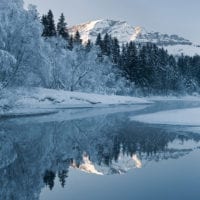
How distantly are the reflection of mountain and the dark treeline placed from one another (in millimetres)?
45120

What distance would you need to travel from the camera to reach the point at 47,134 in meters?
21.5

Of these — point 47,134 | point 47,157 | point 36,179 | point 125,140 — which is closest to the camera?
point 36,179

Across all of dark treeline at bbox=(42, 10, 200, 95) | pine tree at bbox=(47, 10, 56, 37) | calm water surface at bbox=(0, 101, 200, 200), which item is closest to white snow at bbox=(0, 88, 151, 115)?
calm water surface at bbox=(0, 101, 200, 200)

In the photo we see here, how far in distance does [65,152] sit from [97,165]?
255cm

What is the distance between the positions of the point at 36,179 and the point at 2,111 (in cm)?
2203

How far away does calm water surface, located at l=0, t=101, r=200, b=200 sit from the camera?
1044 cm

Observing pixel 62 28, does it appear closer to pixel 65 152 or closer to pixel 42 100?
pixel 42 100

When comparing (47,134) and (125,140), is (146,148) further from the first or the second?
(47,134)

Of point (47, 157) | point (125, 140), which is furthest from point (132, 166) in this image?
point (125, 140)

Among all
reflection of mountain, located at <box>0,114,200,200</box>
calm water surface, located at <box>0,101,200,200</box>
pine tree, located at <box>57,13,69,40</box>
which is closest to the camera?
calm water surface, located at <box>0,101,200,200</box>

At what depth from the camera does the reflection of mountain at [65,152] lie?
11477mm

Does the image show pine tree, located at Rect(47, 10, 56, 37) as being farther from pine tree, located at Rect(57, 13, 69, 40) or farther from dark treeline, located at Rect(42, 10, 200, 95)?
pine tree, located at Rect(57, 13, 69, 40)

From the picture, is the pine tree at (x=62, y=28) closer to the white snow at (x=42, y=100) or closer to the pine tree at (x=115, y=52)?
the pine tree at (x=115, y=52)

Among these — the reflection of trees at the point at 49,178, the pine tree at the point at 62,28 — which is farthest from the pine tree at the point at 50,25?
the reflection of trees at the point at 49,178
